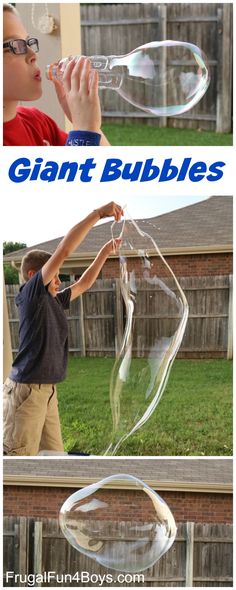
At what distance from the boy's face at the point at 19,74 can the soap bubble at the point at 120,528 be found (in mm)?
A: 957

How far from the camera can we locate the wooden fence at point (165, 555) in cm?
345

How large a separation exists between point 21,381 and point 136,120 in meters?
3.92

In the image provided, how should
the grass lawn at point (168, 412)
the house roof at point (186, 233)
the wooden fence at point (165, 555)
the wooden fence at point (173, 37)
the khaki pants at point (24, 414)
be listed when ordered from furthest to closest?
the wooden fence at point (173, 37)
the house roof at point (186, 233)
the grass lawn at point (168, 412)
the wooden fence at point (165, 555)
the khaki pants at point (24, 414)

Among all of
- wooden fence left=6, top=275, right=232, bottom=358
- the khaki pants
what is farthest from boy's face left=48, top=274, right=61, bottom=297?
wooden fence left=6, top=275, right=232, bottom=358

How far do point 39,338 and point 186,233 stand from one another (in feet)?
8.27

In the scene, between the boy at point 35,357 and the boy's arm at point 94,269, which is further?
the boy's arm at point 94,269

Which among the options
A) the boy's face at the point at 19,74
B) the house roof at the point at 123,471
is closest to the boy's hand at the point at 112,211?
the boy's face at the point at 19,74

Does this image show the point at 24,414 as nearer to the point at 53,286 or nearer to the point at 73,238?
the point at 53,286

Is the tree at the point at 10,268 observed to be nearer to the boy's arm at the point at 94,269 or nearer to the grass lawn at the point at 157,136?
the grass lawn at the point at 157,136

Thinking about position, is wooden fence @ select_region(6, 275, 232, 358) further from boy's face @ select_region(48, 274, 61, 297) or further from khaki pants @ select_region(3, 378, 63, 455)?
boy's face @ select_region(48, 274, 61, 297)

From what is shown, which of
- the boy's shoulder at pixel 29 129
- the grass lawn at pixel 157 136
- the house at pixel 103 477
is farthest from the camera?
the grass lawn at pixel 157 136

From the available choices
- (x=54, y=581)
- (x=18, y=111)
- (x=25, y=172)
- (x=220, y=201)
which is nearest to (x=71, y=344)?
(x=54, y=581)

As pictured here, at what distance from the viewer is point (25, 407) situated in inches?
89.3

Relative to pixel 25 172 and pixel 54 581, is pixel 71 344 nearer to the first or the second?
pixel 54 581
